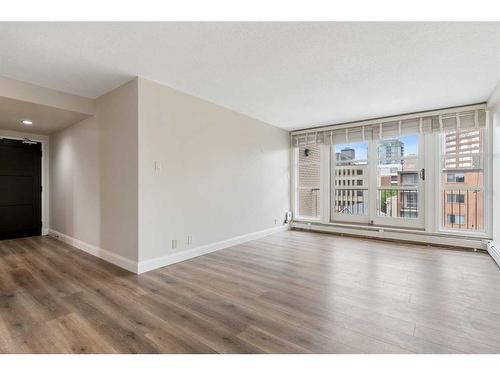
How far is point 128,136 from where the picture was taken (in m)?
3.19

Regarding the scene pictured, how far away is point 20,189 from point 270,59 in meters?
5.54

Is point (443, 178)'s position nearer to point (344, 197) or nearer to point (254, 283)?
point (344, 197)

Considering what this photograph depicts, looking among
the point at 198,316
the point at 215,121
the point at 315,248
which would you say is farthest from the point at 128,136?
the point at 315,248

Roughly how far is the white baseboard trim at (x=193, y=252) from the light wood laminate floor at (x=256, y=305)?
136 millimetres

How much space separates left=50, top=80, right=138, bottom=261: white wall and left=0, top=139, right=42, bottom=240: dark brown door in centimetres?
86

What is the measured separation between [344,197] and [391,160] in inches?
47.2

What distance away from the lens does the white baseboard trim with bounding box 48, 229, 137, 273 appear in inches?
124

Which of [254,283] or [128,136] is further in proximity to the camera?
[128,136]

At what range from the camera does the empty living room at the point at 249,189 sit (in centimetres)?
183

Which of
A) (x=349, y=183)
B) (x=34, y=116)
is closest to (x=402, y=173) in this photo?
(x=349, y=183)

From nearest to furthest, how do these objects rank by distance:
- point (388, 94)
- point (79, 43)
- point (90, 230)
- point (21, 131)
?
point (79, 43), point (388, 94), point (90, 230), point (21, 131)

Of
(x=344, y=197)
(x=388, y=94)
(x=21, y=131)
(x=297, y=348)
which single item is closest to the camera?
(x=297, y=348)

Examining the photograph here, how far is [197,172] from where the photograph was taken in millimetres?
3787

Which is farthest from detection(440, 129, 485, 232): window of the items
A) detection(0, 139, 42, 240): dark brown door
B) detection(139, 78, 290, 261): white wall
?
detection(0, 139, 42, 240): dark brown door
